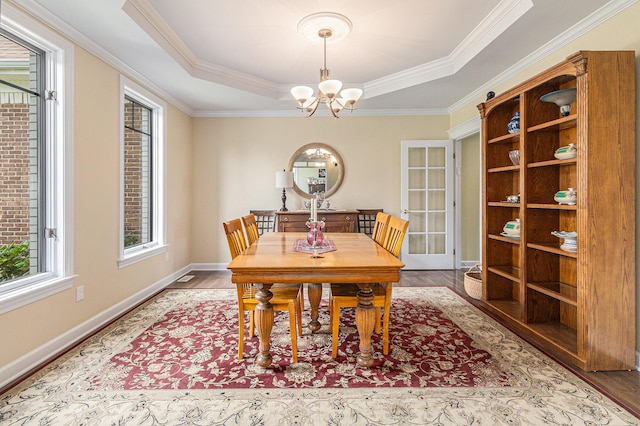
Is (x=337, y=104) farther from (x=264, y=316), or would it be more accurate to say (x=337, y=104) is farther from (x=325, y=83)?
(x=264, y=316)

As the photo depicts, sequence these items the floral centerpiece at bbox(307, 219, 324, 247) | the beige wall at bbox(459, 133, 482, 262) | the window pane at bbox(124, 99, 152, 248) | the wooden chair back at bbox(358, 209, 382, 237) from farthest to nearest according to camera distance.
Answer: the beige wall at bbox(459, 133, 482, 262), the wooden chair back at bbox(358, 209, 382, 237), the window pane at bbox(124, 99, 152, 248), the floral centerpiece at bbox(307, 219, 324, 247)

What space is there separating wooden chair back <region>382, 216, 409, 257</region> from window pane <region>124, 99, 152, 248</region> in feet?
9.48

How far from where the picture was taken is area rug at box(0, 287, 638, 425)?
1.70 metres

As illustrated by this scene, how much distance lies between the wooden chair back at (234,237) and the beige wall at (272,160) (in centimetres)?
248

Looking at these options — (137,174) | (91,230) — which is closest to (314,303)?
(91,230)

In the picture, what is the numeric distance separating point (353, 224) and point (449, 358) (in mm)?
2623

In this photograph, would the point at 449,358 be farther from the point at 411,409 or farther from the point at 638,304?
the point at 638,304

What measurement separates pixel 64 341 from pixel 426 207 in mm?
4624

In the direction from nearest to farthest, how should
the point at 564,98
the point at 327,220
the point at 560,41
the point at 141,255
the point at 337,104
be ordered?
the point at 564,98, the point at 560,41, the point at 337,104, the point at 141,255, the point at 327,220

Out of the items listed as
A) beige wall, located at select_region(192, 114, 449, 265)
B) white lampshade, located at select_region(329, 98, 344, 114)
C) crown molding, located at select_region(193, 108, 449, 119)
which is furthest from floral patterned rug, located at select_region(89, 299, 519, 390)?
crown molding, located at select_region(193, 108, 449, 119)

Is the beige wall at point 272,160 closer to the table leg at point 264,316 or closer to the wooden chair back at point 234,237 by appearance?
the wooden chair back at point 234,237

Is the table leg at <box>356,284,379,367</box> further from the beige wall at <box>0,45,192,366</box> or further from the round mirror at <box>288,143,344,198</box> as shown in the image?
the round mirror at <box>288,143,344,198</box>

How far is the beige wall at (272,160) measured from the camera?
202 inches

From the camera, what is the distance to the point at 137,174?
155 inches
